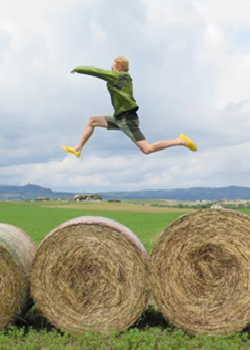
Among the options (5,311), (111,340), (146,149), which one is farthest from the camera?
(146,149)

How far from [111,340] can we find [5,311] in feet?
5.36

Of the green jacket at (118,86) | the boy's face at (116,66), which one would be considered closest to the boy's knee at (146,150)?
the green jacket at (118,86)

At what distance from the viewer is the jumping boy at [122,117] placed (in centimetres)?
732

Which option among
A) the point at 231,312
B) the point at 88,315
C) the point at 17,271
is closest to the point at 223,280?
the point at 231,312

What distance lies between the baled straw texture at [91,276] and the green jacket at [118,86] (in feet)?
5.75

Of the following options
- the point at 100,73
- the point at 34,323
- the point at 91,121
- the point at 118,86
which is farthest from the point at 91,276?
the point at 100,73

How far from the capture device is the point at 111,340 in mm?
6645

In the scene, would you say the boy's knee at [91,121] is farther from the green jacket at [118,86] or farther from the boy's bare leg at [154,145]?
the boy's bare leg at [154,145]

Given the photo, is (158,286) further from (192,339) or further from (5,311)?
(5,311)

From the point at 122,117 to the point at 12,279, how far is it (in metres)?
2.86

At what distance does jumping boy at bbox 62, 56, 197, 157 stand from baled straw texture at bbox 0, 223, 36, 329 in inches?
67.1

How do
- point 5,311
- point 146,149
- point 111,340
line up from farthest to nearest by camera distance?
point 146,149, point 5,311, point 111,340

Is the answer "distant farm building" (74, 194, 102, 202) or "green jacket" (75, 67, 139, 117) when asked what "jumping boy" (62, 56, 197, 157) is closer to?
"green jacket" (75, 67, 139, 117)

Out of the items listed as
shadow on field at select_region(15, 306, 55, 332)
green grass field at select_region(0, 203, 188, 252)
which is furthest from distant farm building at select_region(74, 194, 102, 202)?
shadow on field at select_region(15, 306, 55, 332)
